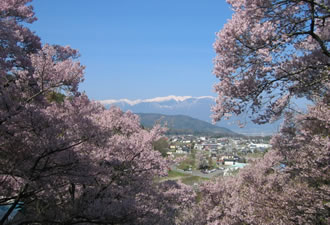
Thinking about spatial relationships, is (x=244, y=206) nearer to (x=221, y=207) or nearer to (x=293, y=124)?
(x=221, y=207)

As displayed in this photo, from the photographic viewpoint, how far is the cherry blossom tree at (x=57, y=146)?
5.56 metres

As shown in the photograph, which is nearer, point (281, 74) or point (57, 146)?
point (57, 146)

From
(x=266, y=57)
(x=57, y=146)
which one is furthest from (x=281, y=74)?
(x=57, y=146)

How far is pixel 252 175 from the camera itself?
14.8 meters

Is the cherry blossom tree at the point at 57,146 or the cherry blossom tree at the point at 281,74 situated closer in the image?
the cherry blossom tree at the point at 57,146

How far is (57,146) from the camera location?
559cm

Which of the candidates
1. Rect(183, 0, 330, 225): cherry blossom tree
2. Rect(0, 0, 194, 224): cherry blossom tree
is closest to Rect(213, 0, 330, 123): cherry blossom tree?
Rect(183, 0, 330, 225): cherry blossom tree

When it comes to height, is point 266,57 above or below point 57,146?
above

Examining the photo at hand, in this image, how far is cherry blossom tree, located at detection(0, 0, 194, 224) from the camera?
18.2 ft

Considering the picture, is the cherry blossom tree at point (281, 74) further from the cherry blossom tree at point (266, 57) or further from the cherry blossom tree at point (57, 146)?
the cherry blossom tree at point (57, 146)

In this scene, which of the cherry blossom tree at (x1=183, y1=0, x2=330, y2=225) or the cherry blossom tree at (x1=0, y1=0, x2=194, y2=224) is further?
the cherry blossom tree at (x1=183, y1=0, x2=330, y2=225)

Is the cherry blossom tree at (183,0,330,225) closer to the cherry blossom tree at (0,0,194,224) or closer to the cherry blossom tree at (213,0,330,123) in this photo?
the cherry blossom tree at (213,0,330,123)

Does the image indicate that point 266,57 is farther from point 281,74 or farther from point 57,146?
point 57,146

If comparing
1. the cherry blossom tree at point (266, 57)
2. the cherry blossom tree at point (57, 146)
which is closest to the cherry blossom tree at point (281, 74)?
the cherry blossom tree at point (266, 57)
